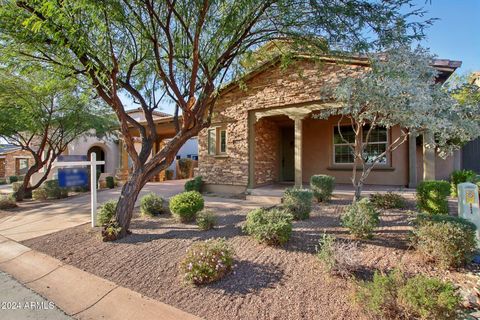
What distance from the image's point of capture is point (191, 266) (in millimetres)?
3525

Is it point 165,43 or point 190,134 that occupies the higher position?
point 165,43

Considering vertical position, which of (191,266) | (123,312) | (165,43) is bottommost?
(123,312)

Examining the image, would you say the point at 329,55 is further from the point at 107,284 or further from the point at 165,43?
the point at 107,284

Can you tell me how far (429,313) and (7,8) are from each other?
284 inches

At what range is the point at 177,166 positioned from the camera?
20.5 metres

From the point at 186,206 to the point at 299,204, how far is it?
265cm

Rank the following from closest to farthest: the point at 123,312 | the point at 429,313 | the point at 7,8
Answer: the point at 429,313, the point at 123,312, the point at 7,8

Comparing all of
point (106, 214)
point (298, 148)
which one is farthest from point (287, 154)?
point (106, 214)

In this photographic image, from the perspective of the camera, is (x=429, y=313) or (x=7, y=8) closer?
(x=429, y=313)

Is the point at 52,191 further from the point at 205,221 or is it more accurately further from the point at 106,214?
the point at 205,221

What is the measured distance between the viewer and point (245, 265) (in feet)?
12.7

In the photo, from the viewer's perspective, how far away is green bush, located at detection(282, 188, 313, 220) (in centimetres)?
595

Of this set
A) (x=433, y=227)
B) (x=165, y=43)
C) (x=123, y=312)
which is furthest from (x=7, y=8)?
(x=433, y=227)

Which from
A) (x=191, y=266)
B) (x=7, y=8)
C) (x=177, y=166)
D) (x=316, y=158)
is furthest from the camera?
(x=177, y=166)
